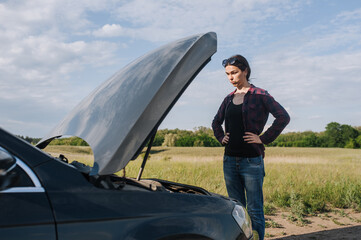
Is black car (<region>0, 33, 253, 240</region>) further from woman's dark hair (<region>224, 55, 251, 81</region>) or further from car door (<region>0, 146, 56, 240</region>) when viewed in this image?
woman's dark hair (<region>224, 55, 251, 81</region>)

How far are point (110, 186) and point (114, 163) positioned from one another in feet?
0.43

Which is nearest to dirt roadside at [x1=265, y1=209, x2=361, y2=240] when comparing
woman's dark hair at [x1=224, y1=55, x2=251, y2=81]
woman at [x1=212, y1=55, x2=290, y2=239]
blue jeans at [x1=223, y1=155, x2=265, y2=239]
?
blue jeans at [x1=223, y1=155, x2=265, y2=239]

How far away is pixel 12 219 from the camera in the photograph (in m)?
1.51

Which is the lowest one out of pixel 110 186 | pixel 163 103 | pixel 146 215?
pixel 146 215

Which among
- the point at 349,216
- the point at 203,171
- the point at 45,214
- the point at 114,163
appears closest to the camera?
the point at 45,214

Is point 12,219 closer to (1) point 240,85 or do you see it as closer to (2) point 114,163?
(2) point 114,163

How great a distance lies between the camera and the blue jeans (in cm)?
350

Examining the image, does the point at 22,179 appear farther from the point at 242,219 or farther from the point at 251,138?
the point at 251,138

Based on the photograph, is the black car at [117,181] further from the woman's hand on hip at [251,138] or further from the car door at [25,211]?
the woman's hand on hip at [251,138]

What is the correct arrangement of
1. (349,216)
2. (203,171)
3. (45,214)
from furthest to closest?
(203,171) → (349,216) → (45,214)

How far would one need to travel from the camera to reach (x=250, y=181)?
3494mm

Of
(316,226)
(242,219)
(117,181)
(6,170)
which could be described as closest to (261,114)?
(242,219)

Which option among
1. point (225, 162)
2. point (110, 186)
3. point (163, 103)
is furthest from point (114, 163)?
point (225, 162)

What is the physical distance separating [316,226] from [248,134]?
9.85 feet
